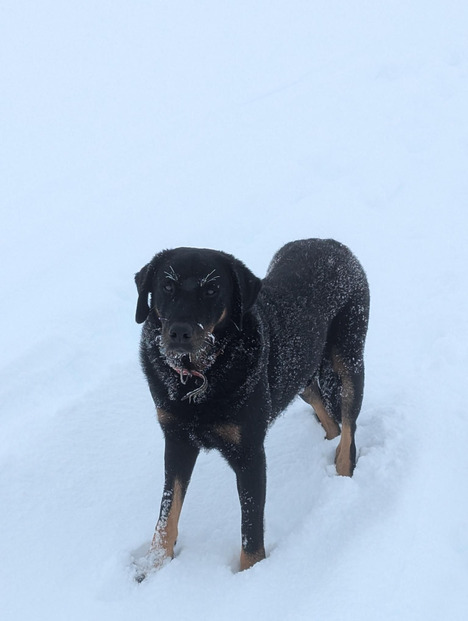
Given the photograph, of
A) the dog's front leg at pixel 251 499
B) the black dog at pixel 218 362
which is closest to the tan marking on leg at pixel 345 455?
the black dog at pixel 218 362

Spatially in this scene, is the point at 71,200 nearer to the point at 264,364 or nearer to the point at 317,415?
the point at 317,415

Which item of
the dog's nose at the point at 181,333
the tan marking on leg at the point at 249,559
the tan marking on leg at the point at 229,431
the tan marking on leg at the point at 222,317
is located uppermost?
the dog's nose at the point at 181,333

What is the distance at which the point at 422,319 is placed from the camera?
4773mm

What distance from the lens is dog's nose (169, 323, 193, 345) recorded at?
251 centimetres

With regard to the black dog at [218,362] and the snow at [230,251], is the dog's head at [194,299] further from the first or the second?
the snow at [230,251]

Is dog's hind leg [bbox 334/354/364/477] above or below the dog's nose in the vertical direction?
below

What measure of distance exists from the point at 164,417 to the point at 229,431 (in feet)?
1.04

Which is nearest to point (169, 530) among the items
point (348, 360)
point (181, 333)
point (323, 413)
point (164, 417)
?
point (164, 417)

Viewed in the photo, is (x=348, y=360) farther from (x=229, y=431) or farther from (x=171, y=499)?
(x=171, y=499)

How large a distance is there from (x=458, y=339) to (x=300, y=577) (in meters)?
2.33

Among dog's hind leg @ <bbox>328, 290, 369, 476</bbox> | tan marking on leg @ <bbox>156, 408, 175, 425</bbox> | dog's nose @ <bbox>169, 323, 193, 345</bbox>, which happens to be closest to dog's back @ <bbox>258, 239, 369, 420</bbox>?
dog's hind leg @ <bbox>328, 290, 369, 476</bbox>

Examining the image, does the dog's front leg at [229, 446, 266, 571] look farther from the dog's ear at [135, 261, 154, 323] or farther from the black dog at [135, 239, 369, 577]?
the dog's ear at [135, 261, 154, 323]

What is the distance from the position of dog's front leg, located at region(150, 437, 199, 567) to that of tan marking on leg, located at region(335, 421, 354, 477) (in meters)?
0.94

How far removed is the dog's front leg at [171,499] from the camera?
2938mm
